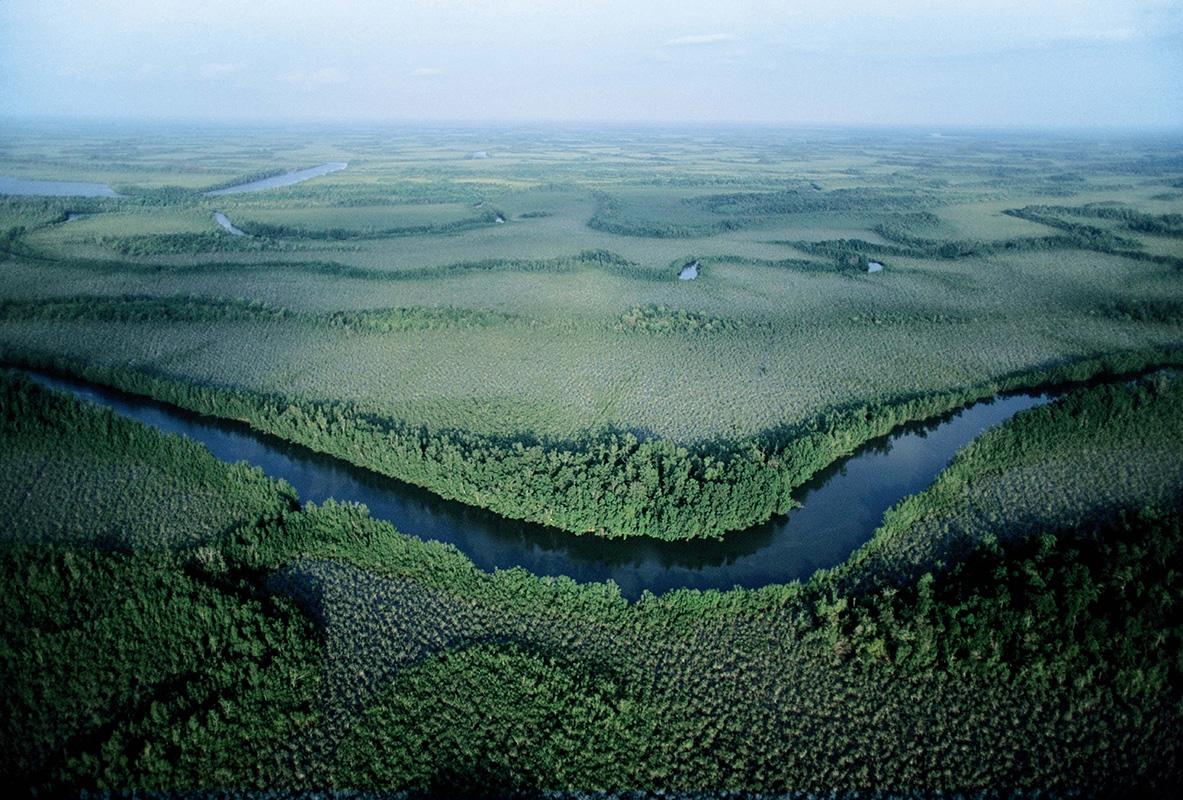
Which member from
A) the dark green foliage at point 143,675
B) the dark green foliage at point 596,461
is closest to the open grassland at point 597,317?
the dark green foliage at point 596,461

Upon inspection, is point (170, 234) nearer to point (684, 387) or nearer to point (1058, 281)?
point (684, 387)

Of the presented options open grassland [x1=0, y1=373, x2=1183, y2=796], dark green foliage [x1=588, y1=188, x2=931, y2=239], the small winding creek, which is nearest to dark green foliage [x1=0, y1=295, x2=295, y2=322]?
open grassland [x1=0, y1=373, x2=1183, y2=796]

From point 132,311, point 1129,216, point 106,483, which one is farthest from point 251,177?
point 1129,216

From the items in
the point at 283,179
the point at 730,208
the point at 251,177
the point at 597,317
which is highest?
the point at 283,179

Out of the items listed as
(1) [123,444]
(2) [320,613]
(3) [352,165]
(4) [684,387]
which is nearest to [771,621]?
(2) [320,613]

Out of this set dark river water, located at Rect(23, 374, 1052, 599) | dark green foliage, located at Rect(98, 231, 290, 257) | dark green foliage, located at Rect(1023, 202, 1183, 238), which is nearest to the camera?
dark river water, located at Rect(23, 374, 1052, 599)

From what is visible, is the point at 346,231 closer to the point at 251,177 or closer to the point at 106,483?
the point at 106,483

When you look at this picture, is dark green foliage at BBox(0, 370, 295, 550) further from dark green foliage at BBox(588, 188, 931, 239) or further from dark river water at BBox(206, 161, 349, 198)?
dark river water at BBox(206, 161, 349, 198)
